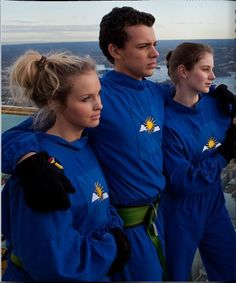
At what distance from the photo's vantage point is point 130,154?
152 centimetres

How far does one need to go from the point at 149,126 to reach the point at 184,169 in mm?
221

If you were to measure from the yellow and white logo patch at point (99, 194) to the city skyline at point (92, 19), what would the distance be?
49 centimetres

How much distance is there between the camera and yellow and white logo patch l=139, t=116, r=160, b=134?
1.54 m

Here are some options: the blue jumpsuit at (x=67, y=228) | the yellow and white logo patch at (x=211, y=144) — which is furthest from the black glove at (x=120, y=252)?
the yellow and white logo patch at (x=211, y=144)

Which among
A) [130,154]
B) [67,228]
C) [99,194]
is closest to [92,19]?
[130,154]

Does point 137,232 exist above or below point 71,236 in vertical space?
below

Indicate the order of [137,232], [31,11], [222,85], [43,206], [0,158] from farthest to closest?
[222,85]
[137,232]
[31,11]
[0,158]
[43,206]

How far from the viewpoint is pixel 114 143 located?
1.51 meters

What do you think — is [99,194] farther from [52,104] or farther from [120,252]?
[52,104]

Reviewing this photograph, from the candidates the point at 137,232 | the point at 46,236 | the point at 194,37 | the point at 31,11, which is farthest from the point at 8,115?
the point at 194,37

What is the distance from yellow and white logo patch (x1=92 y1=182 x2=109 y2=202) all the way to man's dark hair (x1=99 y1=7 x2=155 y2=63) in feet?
1.57

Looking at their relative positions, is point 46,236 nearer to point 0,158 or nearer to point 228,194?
point 0,158

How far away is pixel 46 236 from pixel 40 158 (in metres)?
0.20

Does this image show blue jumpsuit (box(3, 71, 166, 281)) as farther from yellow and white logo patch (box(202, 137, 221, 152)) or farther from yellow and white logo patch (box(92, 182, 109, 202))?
yellow and white logo patch (box(202, 137, 221, 152))
